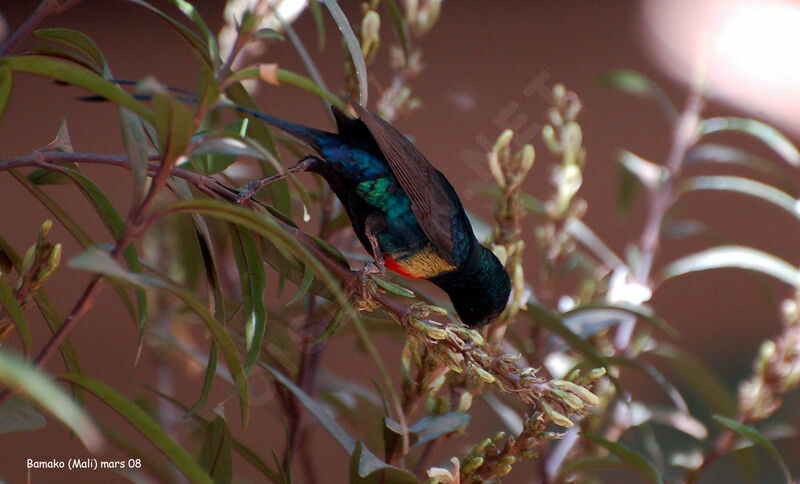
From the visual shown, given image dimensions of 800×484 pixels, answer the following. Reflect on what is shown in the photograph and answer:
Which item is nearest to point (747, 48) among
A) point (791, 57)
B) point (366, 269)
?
point (791, 57)

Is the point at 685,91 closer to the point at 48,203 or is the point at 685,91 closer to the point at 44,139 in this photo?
the point at 44,139

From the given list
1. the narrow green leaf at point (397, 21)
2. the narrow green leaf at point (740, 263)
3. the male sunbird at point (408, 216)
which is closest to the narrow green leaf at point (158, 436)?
the male sunbird at point (408, 216)

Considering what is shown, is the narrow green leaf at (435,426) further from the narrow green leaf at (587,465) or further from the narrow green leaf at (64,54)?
the narrow green leaf at (64,54)

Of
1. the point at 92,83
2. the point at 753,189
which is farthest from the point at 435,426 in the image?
the point at 753,189

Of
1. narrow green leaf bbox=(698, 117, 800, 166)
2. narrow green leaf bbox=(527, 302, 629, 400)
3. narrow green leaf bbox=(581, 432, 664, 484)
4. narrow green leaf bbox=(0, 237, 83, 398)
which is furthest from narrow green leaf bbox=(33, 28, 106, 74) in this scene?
narrow green leaf bbox=(698, 117, 800, 166)

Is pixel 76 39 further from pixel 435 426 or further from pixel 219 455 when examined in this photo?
pixel 435 426

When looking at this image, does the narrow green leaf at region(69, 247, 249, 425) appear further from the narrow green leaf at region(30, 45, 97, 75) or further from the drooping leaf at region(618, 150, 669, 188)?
the drooping leaf at region(618, 150, 669, 188)
